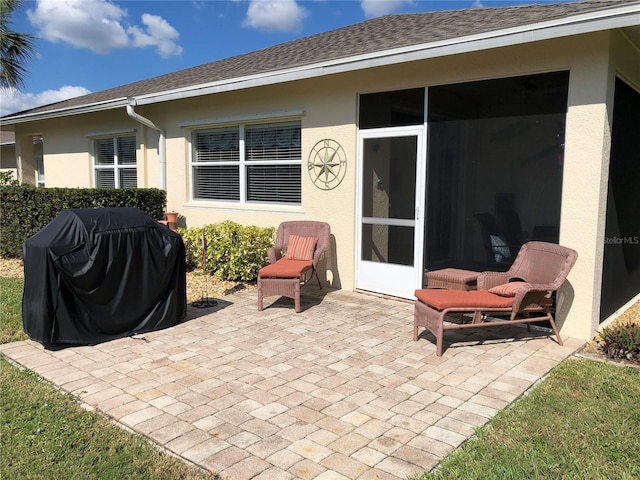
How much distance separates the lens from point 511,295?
15.6 ft

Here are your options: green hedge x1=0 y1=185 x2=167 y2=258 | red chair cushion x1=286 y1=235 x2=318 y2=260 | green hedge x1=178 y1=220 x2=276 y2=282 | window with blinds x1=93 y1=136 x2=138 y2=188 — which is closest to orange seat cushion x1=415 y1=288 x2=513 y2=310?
red chair cushion x1=286 y1=235 x2=318 y2=260

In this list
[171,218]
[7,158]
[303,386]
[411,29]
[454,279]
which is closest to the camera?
[303,386]

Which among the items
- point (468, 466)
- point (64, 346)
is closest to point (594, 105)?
point (468, 466)

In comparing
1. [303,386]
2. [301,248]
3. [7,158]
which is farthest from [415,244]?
[7,158]

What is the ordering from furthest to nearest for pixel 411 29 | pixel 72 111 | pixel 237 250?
pixel 72 111
pixel 237 250
pixel 411 29

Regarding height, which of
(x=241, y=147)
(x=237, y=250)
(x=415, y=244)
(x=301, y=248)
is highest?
(x=241, y=147)

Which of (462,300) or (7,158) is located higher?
(7,158)

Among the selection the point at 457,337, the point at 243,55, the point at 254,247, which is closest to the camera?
the point at 457,337

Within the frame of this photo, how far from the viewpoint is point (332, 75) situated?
22.7ft

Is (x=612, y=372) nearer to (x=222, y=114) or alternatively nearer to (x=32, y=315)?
(x=32, y=315)

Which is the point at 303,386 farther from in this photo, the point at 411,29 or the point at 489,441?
the point at 411,29

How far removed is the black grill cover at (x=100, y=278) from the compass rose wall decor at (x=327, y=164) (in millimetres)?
2591

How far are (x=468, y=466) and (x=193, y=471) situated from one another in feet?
4.97

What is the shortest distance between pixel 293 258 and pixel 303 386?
123 inches
